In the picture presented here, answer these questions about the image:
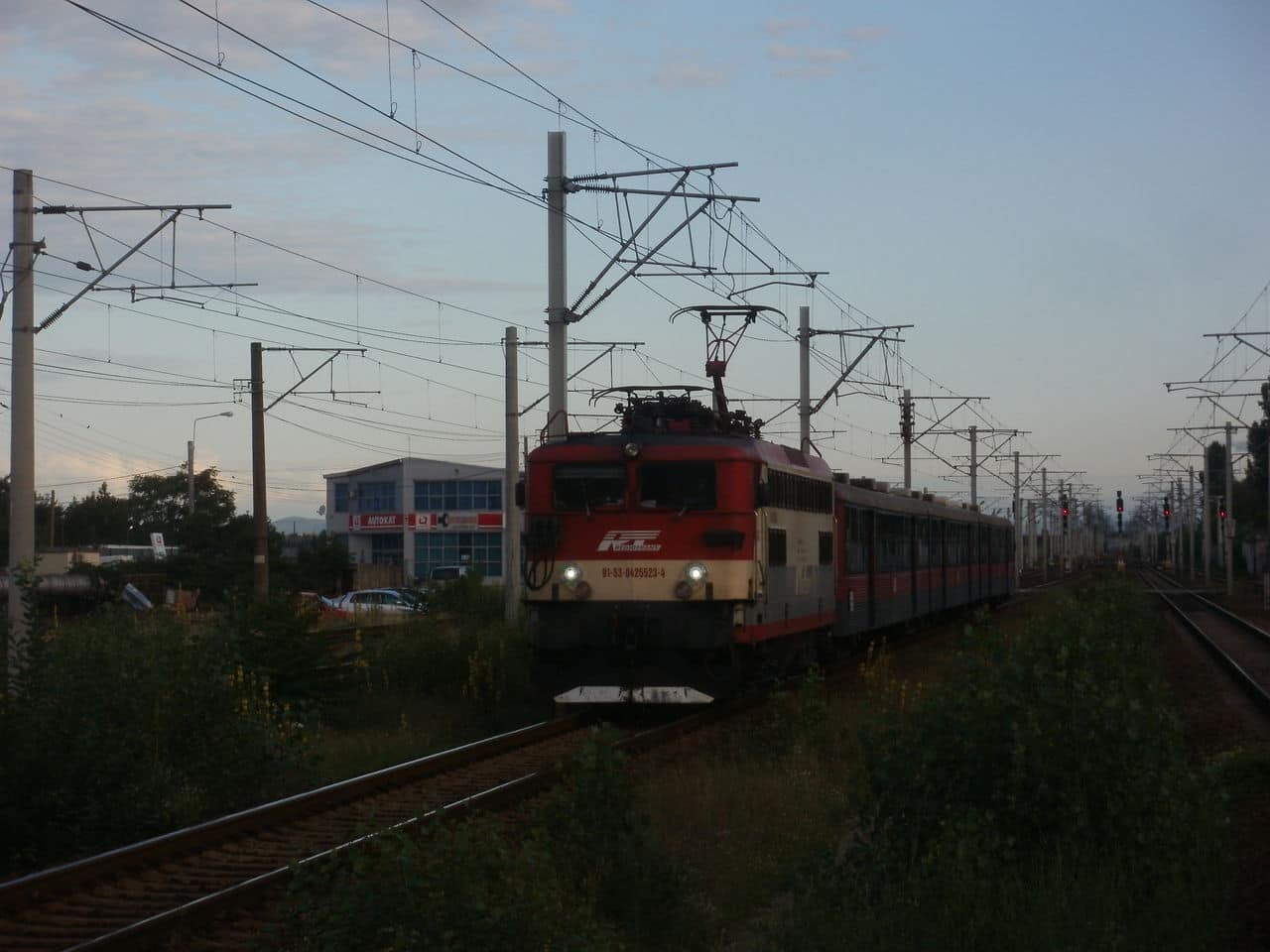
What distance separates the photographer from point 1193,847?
29.0ft

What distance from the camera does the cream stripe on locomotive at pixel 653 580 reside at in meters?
17.4

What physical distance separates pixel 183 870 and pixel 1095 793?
559 cm

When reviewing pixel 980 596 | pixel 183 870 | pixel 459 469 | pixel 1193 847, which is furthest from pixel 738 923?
pixel 459 469

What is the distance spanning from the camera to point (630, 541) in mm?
17703

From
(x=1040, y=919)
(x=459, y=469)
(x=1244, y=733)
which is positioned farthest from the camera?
(x=459, y=469)

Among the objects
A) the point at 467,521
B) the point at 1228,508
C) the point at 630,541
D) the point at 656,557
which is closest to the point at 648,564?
the point at 656,557

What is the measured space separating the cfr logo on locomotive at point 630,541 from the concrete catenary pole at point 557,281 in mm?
3575

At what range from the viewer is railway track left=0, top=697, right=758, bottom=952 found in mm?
8430

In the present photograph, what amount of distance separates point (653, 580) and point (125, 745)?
691cm

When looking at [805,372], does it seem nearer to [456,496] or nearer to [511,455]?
[511,455]

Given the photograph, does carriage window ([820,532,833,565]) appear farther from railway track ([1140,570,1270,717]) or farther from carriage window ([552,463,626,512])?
railway track ([1140,570,1270,717])

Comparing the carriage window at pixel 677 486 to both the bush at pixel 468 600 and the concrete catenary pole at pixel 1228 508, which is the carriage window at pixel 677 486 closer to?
the bush at pixel 468 600

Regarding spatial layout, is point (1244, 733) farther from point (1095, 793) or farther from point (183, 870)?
point (183, 870)

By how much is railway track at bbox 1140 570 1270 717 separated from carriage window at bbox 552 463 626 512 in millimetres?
9010
